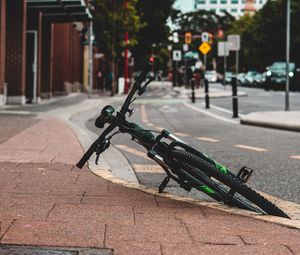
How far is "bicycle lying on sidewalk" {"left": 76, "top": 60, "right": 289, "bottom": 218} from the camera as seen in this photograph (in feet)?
16.2

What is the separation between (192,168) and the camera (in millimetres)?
5023

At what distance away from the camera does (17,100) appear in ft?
68.5

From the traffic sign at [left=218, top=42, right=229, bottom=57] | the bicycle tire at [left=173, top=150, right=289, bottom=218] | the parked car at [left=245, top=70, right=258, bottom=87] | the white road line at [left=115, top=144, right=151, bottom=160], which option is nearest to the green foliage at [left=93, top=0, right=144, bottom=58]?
the traffic sign at [left=218, top=42, right=229, bottom=57]

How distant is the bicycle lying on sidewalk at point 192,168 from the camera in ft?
16.2

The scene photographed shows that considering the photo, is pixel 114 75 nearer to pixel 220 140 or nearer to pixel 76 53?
pixel 76 53

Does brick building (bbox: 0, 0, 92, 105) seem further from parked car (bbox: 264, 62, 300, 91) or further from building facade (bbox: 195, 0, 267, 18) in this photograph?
building facade (bbox: 195, 0, 267, 18)

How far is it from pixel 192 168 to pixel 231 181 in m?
0.32

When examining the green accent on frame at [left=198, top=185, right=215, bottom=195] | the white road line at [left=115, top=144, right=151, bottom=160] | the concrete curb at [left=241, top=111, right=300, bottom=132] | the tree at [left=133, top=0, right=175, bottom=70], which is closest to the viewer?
the green accent on frame at [left=198, top=185, right=215, bottom=195]

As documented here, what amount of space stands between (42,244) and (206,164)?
1.66 meters

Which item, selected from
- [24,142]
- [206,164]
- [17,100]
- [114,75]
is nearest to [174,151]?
[206,164]

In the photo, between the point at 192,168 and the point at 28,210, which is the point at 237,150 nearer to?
the point at 192,168

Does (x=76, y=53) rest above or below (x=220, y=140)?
above

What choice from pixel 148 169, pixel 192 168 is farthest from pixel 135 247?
pixel 148 169

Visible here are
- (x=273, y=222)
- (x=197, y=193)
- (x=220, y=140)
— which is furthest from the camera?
(x=220, y=140)
